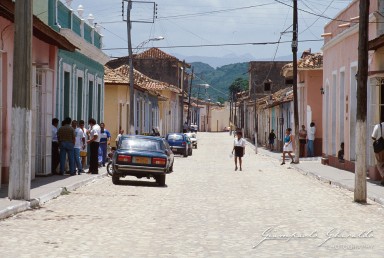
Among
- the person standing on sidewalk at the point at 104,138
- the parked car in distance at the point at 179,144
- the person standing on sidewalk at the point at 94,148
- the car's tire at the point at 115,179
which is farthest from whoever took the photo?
the parked car in distance at the point at 179,144

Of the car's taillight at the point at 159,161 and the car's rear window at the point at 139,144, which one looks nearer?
the car's taillight at the point at 159,161

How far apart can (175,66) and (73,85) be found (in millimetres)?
62974

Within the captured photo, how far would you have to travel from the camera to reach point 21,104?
1440cm

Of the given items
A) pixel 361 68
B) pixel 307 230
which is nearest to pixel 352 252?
pixel 307 230

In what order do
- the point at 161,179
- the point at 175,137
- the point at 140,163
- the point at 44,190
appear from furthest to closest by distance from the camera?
the point at 175,137 < the point at 161,179 < the point at 140,163 < the point at 44,190

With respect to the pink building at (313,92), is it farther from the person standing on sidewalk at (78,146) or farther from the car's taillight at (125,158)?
the car's taillight at (125,158)

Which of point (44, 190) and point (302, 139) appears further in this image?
point (302, 139)

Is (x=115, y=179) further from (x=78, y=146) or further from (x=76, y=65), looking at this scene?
(x=76, y=65)

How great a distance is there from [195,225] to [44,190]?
632cm

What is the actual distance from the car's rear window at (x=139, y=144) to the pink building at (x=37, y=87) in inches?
92.5

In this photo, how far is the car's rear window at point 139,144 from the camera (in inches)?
858

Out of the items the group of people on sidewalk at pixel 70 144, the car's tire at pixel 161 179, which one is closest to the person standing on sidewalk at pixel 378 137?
the car's tire at pixel 161 179

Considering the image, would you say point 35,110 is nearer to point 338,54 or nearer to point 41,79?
point 41,79

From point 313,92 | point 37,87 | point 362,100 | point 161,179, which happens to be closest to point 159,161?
point 161,179
